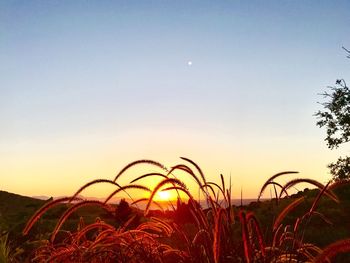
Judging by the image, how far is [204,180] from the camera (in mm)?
4848

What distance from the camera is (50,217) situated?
100ft

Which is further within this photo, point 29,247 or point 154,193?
point 29,247

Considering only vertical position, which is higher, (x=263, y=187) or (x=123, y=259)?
(x=263, y=187)

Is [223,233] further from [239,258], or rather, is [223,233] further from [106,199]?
[106,199]

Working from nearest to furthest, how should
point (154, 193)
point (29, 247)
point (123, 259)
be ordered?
point (154, 193) → point (123, 259) → point (29, 247)

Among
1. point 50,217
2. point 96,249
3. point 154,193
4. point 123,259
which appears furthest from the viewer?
point 50,217

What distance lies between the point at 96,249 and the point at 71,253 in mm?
364

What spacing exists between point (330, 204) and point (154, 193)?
21.0 meters

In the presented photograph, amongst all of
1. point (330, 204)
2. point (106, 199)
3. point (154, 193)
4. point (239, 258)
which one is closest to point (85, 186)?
point (106, 199)

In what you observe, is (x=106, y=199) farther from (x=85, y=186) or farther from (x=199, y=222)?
(x=199, y=222)

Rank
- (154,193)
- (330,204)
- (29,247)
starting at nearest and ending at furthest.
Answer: (154,193) → (29,247) → (330,204)

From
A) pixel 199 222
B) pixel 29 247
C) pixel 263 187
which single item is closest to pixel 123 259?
pixel 199 222

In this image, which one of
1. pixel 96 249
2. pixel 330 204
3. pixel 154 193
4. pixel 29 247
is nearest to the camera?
pixel 154 193

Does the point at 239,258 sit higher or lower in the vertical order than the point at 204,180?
lower
